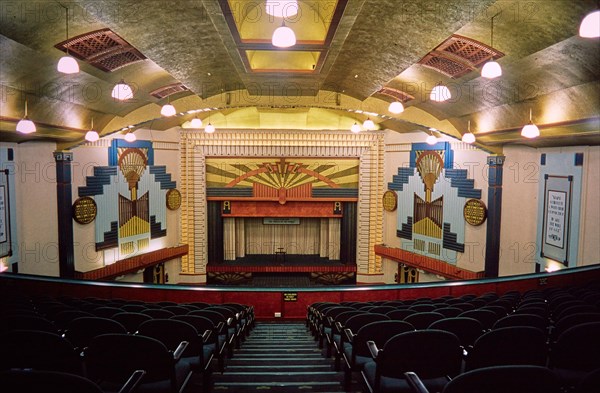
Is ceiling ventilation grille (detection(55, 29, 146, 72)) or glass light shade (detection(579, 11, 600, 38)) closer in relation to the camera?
glass light shade (detection(579, 11, 600, 38))

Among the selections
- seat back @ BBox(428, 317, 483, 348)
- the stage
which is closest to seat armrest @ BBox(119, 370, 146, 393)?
seat back @ BBox(428, 317, 483, 348)

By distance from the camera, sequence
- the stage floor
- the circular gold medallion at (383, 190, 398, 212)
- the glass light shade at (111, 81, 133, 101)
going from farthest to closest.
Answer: the stage floor
the circular gold medallion at (383, 190, 398, 212)
the glass light shade at (111, 81, 133, 101)

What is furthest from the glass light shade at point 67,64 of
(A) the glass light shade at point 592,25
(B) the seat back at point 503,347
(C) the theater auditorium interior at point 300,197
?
(A) the glass light shade at point 592,25

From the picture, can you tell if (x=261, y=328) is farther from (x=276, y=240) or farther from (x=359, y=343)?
(x=276, y=240)

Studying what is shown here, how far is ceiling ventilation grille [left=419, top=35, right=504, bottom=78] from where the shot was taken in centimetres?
745

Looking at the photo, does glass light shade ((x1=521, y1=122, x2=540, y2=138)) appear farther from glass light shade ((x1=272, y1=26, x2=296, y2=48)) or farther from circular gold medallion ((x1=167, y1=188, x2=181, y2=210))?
circular gold medallion ((x1=167, y1=188, x2=181, y2=210))

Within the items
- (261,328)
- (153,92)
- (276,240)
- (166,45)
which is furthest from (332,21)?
(276,240)

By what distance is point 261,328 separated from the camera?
24.7 ft

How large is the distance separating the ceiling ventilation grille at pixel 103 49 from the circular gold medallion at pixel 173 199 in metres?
7.78

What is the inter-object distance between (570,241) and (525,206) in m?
1.88

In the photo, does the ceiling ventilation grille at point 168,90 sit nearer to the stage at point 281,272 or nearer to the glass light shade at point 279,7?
the glass light shade at point 279,7

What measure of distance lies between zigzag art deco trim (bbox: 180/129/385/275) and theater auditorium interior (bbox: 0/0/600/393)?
85 mm

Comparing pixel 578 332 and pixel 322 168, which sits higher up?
pixel 322 168

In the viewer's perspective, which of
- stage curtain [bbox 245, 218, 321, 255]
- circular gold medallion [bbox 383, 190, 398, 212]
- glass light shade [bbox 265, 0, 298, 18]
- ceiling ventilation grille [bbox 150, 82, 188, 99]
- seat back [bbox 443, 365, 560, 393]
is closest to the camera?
seat back [bbox 443, 365, 560, 393]
